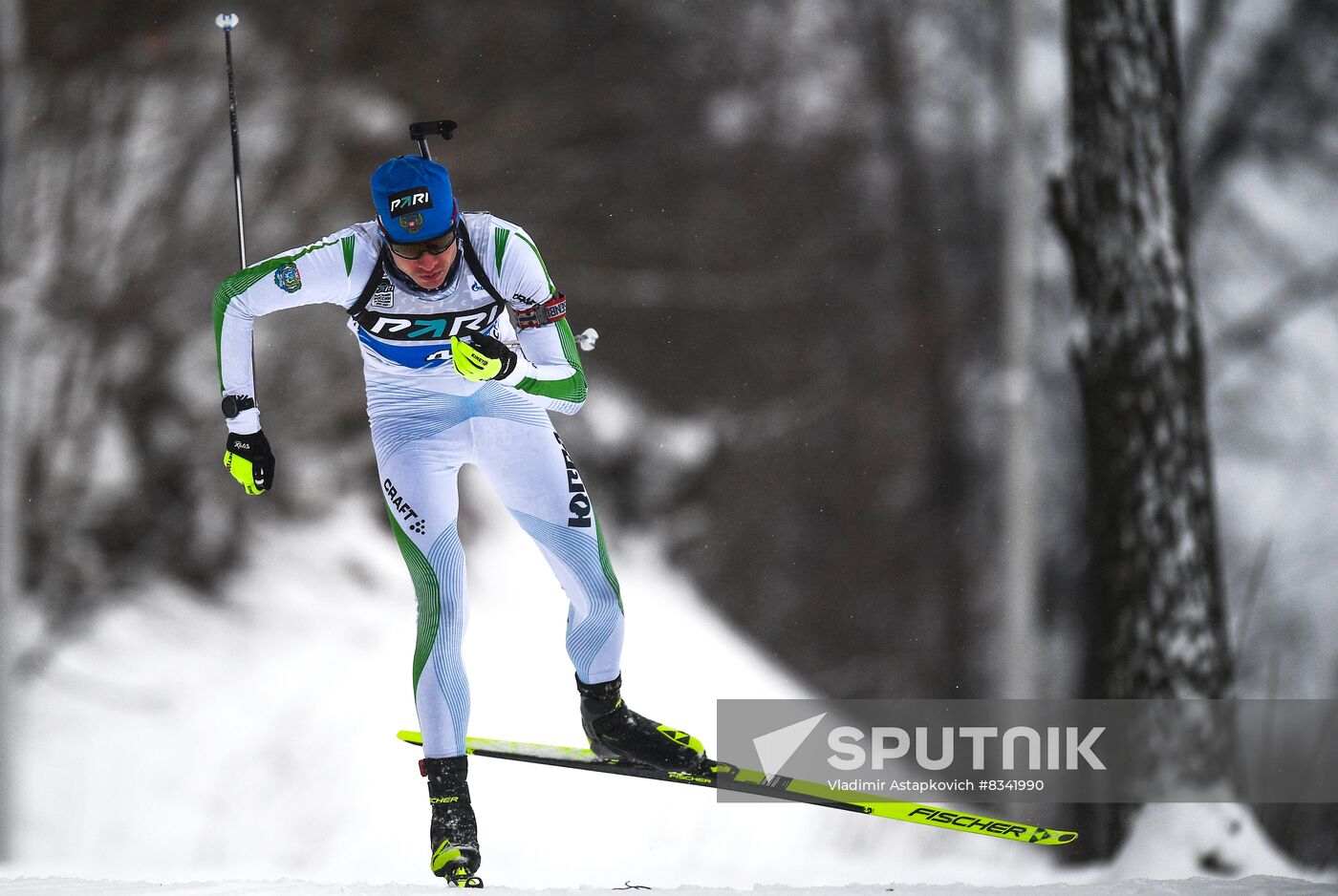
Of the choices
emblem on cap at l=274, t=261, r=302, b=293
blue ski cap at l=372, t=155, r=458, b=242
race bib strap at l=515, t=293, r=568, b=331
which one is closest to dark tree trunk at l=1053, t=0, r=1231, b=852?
race bib strap at l=515, t=293, r=568, b=331

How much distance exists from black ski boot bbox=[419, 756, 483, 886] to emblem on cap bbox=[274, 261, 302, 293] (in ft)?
5.60

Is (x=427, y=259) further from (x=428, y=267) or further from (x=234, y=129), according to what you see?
(x=234, y=129)

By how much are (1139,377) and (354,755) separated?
6283 millimetres

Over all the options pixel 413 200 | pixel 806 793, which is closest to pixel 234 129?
pixel 413 200

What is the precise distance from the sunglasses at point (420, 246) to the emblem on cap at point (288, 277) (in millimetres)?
344

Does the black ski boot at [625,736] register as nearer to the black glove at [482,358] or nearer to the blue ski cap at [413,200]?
the black glove at [482,358]

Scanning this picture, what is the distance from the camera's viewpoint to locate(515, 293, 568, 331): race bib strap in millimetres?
4395

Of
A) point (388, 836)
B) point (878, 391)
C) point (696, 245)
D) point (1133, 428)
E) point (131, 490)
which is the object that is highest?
point (696, 245)

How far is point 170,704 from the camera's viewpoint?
10328mm

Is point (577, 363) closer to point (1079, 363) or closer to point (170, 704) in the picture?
point (1079, 363)

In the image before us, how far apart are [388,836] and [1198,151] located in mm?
9753

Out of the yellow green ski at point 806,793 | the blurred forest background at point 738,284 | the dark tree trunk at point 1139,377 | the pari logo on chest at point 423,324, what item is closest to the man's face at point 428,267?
the pari logo on chest at point 423,324

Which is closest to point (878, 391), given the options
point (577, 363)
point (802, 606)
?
point (802, 606)

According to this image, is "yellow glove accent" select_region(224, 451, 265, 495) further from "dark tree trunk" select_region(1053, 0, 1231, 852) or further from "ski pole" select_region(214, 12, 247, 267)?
"dark tree trunk" select_region(1053, 0, 1231, 852)
